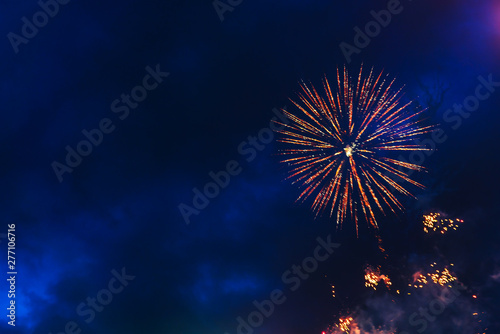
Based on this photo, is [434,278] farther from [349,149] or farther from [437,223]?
[349,149]

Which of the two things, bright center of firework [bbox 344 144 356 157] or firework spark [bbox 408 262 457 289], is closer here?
bright center of firework [bbox 344 144 356 157]

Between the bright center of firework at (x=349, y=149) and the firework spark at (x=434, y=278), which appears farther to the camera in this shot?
the firework spark at (x=434, y=278)

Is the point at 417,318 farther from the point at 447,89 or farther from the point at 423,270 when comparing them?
the point at 447,89

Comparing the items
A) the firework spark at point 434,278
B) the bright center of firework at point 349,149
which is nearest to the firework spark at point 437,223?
the firework spark at point 434,278

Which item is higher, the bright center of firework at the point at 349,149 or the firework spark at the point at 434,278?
the bright center of firework at the point at 349,149

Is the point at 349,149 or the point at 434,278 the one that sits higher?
the point at 349,149

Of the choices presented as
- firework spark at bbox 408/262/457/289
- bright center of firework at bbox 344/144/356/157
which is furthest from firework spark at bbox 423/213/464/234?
bright center of firework at bbox 344/144/356/157

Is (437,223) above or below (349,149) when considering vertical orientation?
below

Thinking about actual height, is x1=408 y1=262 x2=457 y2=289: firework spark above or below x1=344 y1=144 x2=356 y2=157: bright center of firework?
below

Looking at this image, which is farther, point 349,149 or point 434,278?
point 434,278

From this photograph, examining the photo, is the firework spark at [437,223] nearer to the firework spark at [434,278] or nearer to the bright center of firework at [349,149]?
the firework spark at [434,278]

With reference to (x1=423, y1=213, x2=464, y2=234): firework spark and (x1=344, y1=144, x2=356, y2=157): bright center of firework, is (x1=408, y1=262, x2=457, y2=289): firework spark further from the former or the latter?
(x1=344, y1=144, x2=356, y2=157): bright center of firework
